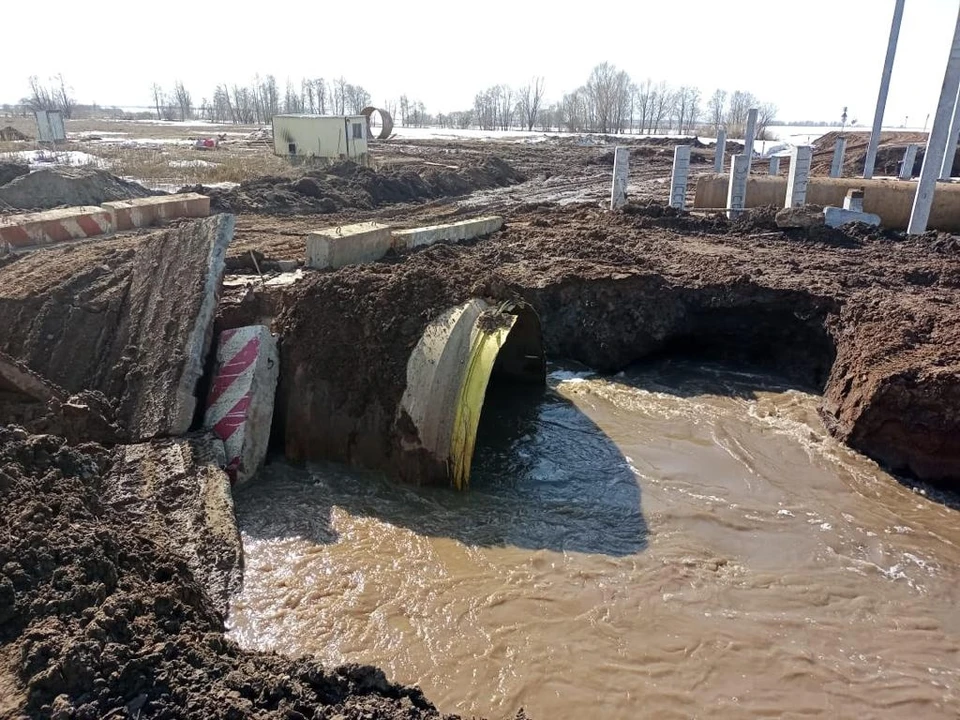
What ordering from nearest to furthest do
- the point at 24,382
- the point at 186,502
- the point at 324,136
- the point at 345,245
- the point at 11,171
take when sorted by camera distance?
the point at 186,502 → the point at 24,382 → the point at 345,245 → the point at 11,171 → the point at 324,136

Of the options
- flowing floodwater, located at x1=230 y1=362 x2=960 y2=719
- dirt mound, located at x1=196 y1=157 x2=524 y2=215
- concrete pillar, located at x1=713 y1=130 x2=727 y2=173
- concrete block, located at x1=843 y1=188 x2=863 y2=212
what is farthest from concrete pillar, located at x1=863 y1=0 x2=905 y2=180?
flowing floodwater, located at x1=230 y1=362 x2=960 y2=719

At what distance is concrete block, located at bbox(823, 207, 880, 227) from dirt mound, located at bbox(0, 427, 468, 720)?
1241 centimetres

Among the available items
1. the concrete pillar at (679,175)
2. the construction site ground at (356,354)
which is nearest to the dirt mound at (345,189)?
the construction site ground at (356,354)

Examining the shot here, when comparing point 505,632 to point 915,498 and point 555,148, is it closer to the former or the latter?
point 915,498

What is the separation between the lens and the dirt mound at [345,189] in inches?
622

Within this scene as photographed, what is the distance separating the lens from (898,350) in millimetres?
6879

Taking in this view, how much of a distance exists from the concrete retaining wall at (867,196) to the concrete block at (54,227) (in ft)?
42.2

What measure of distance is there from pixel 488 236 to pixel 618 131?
5983 cm

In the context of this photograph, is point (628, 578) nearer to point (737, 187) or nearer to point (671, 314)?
point (671, 314)

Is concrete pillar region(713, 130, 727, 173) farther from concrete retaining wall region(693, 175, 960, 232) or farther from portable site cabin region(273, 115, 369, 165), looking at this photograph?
portable site cabin region(273, 115, 369, 165)

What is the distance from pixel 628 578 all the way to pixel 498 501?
1435 mm

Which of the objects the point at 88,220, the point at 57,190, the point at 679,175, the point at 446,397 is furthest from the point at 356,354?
the point at 57,190

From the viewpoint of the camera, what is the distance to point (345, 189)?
59.6 ft

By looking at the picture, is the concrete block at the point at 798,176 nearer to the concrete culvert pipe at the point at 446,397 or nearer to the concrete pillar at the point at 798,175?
the concrete pillar at the point at 798,175
